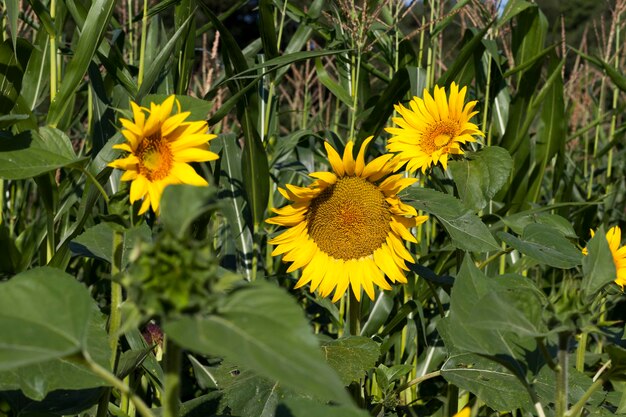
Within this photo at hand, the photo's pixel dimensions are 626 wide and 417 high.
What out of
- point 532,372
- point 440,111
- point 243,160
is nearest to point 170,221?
point 532,372

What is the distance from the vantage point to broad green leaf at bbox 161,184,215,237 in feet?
1.79

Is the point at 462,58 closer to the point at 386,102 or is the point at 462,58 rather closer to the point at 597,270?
the point at 386,102

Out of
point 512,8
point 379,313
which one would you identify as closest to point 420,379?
point 379,313

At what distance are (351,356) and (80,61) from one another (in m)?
0.73

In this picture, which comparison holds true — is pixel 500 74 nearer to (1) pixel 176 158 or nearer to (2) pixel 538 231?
(2) pixel 538 231

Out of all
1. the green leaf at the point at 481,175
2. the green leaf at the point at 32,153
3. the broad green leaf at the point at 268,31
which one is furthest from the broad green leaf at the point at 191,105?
the broad green leaf at the point at 268,31

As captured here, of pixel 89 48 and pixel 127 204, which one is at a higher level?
pixel 89 48

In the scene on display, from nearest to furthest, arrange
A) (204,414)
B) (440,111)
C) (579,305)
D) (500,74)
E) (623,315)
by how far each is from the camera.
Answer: (579,305)
(204,414)
(440,111)
(500,74)
(623,315)

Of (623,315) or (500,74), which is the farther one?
(623,315)

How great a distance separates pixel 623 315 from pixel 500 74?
103cm

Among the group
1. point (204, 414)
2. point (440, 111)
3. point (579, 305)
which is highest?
point (440, 111)

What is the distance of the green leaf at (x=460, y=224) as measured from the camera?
49.1 inches

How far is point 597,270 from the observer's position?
734 mm

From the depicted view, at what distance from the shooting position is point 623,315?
2615 millimetres
